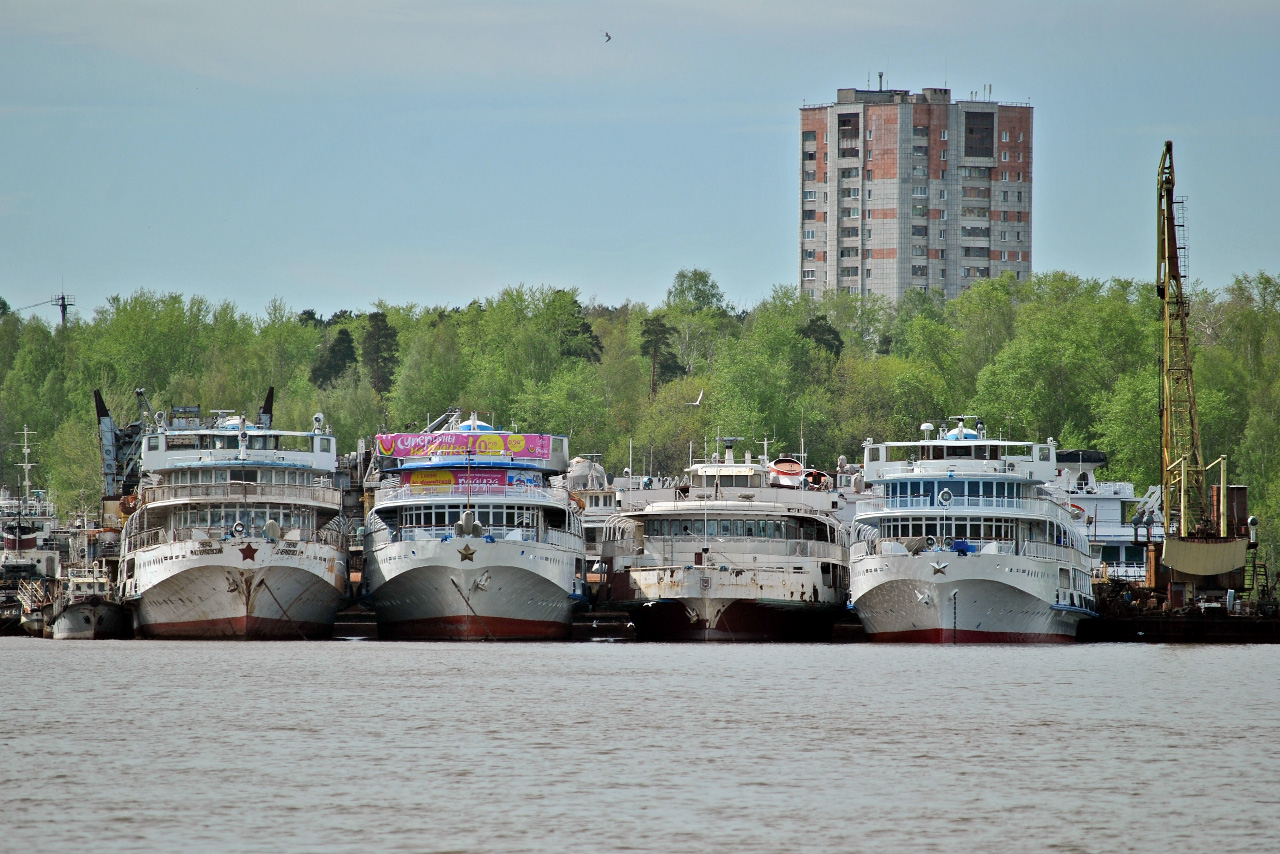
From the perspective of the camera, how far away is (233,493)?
266ft

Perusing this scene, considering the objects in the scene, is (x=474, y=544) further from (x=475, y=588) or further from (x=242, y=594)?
(x=242, y=594)

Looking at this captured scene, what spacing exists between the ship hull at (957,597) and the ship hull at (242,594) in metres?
22.0

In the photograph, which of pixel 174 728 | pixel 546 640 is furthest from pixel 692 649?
pixel 174 728

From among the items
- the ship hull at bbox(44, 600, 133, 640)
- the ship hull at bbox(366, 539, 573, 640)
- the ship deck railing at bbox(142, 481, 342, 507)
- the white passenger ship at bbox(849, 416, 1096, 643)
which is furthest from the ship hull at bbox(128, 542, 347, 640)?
the white passenger ship at bbox(849, 416, 1096, 643)

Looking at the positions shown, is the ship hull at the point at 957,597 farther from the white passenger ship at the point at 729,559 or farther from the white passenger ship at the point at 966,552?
the white passenger ship at the point at 729,559

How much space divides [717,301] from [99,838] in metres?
159

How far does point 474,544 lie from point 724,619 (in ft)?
35.3

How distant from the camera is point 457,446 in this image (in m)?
82.9

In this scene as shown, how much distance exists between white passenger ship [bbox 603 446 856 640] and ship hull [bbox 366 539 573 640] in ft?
12.6

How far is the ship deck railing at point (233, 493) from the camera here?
80.6m

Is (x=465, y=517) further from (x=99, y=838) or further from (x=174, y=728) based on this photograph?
(x=99, y=838)

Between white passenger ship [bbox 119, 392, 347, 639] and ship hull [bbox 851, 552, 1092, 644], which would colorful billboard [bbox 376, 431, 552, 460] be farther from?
ship hull [bbox 851, 552, 1092, 644]

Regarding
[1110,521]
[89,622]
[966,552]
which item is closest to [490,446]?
[89,622]

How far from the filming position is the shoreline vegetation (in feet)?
402
